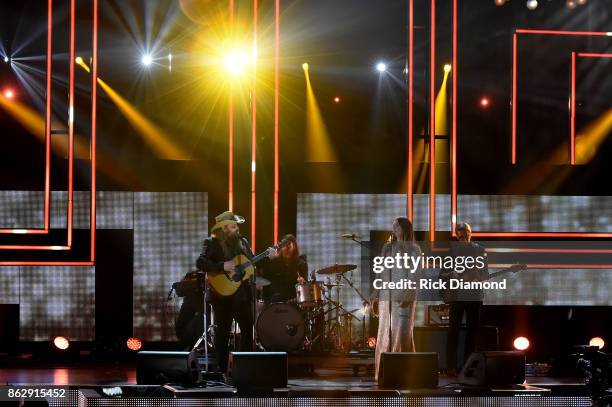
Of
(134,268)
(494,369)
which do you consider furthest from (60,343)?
(494,369)

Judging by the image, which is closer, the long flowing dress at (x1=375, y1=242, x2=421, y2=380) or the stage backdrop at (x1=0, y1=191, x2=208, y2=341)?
the long flowing dress at (x1=375, y1=242, x2=421, y2=380)

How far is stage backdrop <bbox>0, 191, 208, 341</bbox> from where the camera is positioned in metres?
11.2

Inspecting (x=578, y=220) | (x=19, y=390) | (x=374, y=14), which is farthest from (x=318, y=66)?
(x=19, y=390)

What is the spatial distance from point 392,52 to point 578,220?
403 cm

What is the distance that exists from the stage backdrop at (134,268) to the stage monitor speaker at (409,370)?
439cm

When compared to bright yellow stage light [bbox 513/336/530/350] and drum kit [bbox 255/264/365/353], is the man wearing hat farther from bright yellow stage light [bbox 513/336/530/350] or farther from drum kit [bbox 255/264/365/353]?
bright yellow stage light [bbox 513/336/530/350]

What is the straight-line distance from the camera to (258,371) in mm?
7328

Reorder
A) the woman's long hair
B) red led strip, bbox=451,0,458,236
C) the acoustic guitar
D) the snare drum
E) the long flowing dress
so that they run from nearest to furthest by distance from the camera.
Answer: the woman's long hair
the long flowing dress
the acoustic guitar
red led strip, bbox=451,0,458,236
the snare drum

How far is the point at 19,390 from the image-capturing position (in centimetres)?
734

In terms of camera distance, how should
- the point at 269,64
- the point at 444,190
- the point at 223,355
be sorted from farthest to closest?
1. the point at 269,64
2. the point at 444,190
3. the point at 223,355

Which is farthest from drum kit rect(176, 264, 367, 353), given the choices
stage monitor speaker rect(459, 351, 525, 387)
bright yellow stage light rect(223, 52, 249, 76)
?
stage monitor speaker rect(459, 351, 525, 387)

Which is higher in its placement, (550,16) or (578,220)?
(550,16)

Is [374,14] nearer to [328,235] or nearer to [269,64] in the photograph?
[269,64]

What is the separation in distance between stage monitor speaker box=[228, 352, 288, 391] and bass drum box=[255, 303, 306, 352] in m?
2.59
